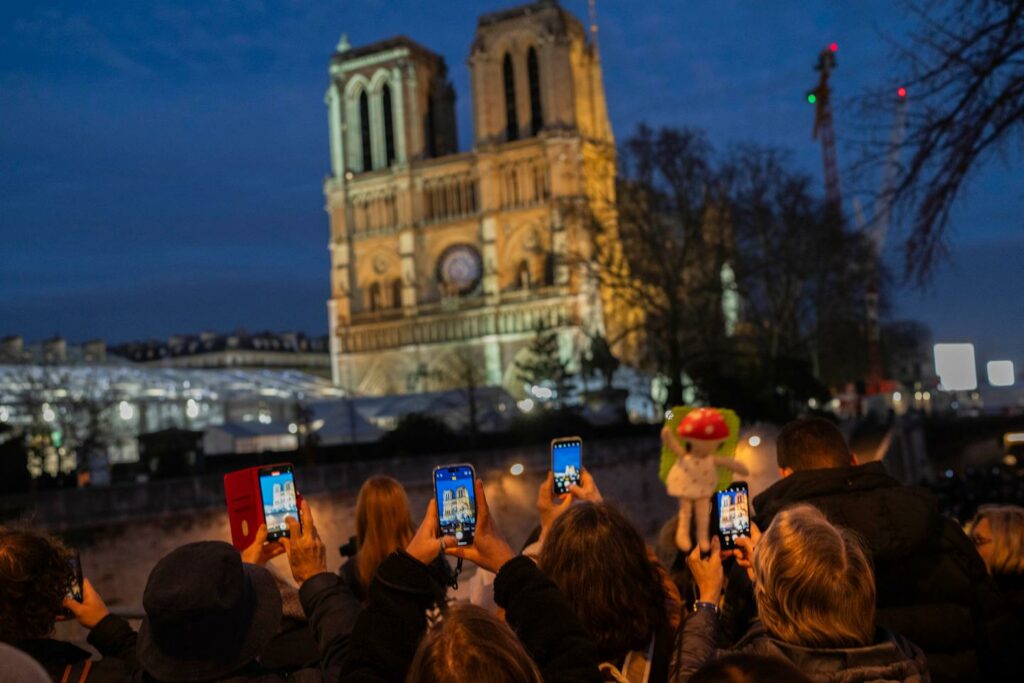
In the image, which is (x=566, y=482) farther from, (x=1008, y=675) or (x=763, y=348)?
(x=763, y=348)

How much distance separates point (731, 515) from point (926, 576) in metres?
0.71

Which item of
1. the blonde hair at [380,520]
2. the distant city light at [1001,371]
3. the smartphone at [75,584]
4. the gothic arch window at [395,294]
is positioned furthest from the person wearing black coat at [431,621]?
the distant city light at [1001,371]

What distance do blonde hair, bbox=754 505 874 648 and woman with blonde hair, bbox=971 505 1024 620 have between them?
6.99ft

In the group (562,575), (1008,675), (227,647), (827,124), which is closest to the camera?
(227,647)

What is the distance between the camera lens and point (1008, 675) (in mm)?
4297

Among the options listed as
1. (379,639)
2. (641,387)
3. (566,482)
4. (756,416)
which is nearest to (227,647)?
(379,639)

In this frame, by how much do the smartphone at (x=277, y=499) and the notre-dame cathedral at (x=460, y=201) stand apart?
52905mm

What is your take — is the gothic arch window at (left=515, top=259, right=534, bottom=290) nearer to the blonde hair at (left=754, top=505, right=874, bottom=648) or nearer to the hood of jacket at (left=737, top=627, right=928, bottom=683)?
the blonde hair at (left=754, top=505, right=874, bottom=648)

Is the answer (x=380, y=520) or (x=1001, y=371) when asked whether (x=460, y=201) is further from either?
(x=1001, y=371)

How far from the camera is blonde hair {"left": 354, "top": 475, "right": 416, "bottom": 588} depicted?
186 inches

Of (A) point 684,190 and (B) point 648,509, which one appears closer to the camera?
(B) point 648,509

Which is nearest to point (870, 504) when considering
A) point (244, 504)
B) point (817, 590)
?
point (817, 590)

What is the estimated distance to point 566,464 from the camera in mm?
4672

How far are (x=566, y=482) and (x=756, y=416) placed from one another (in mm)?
30399
